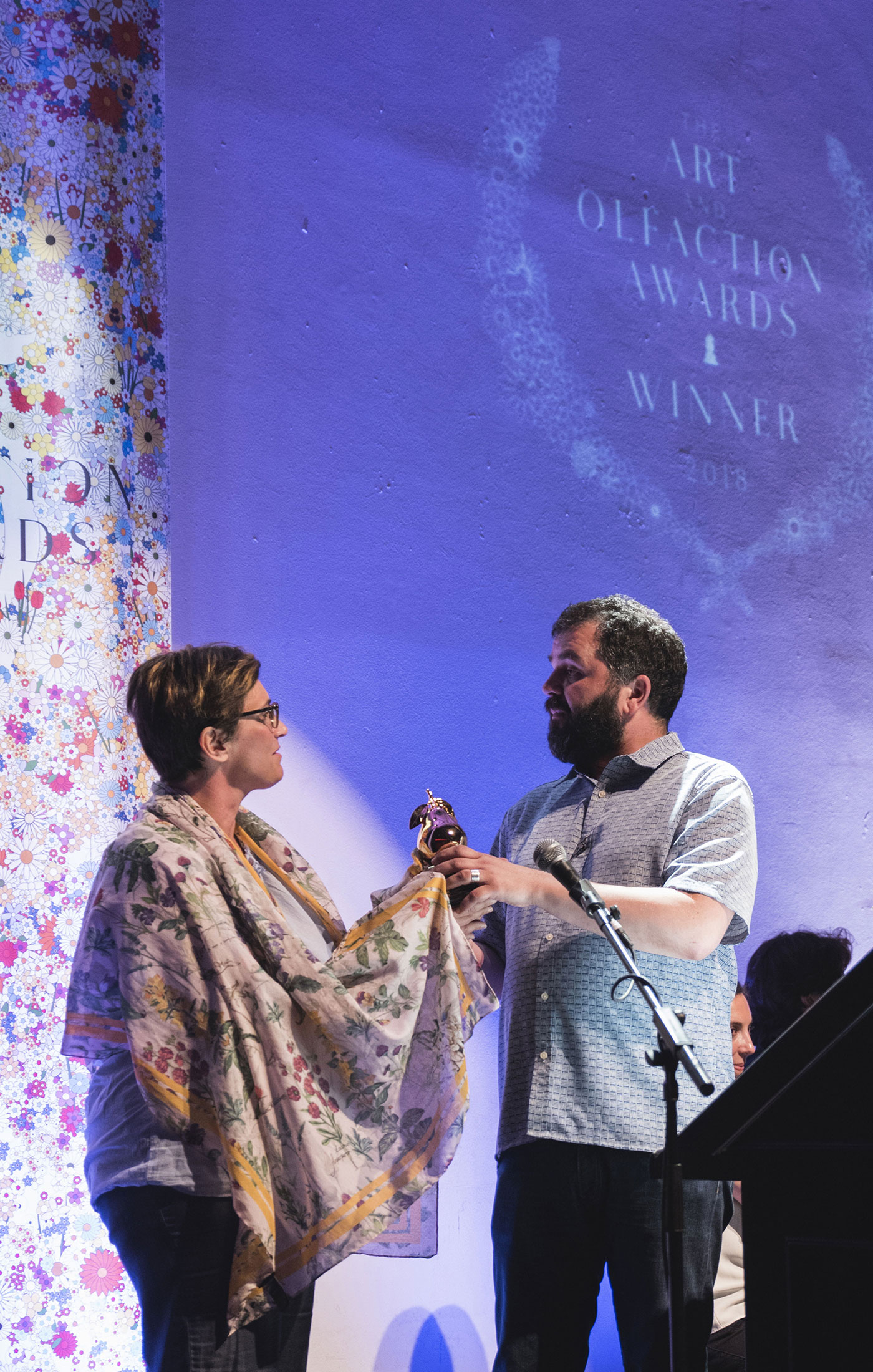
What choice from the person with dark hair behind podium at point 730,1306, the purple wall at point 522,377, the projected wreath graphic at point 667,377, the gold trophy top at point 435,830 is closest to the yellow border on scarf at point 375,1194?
the gold trophy top at point 435,830

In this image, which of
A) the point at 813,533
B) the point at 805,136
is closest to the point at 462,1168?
the point at 813,533

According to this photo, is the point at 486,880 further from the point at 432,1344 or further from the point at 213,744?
the point at 432,1344

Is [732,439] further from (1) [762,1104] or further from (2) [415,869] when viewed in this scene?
(1) [762,1104]

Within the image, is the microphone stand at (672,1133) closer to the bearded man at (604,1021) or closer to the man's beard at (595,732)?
the bearded man at (604,1021)

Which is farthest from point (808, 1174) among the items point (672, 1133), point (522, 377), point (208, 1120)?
point (522, 377)

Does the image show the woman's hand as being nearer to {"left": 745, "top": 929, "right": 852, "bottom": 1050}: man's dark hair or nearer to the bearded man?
the bearded man

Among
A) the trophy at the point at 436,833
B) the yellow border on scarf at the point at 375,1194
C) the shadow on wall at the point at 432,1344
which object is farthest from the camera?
the shadow on wall at the point at 432,1344

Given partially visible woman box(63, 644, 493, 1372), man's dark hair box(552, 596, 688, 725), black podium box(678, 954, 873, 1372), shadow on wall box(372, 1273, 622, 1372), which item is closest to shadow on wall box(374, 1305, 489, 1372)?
shadow on wall box(372, 1273, 622, 1372)

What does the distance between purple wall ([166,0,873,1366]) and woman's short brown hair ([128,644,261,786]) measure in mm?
678

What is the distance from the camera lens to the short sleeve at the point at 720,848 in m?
2.17

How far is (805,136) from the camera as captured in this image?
395cm

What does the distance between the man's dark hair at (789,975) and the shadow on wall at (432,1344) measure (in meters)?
0.99

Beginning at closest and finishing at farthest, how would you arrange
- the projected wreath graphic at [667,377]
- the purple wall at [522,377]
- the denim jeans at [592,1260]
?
the denim jeans at [592,1260] → the purple wall at [522,377] → the projected wreath graphic at [667,377]

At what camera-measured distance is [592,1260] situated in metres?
2.08
